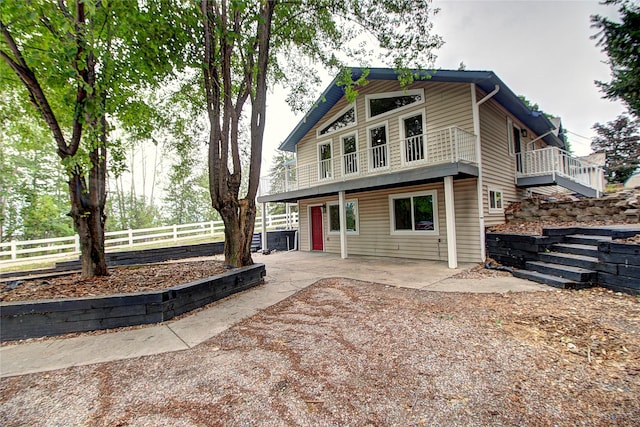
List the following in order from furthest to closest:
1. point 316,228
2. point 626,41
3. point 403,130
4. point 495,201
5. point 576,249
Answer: point 316,228
point 403,130
point 495,201
point 576,249
point 626,41

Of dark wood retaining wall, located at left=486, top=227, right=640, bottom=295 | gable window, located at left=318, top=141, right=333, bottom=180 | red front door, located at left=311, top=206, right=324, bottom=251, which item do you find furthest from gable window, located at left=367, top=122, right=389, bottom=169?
dark wood retaining wall, located at left=486, top=227, right=640, bottom=295

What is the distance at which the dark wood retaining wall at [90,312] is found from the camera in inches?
140

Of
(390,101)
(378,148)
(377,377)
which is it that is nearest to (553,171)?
(378,148)

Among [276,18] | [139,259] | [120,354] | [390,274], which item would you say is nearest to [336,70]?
[276,18]

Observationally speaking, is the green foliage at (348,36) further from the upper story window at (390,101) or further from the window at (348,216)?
the window at (348,216)

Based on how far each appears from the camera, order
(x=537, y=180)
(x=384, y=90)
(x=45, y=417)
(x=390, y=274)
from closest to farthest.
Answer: (x=45, y=417) < (x=390, y=274) < (x=537, y=180) < (x=384, y=90)

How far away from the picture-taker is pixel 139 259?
10.4 metres

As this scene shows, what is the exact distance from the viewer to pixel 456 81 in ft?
25.8

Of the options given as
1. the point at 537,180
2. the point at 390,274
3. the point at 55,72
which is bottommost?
the point at 390,274

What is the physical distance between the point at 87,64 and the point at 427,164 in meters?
8.41

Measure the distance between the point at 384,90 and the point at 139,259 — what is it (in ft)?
36.6

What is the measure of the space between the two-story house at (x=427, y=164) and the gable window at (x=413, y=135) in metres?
0.03

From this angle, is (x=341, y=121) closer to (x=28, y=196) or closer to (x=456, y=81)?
(x=456, y=81)

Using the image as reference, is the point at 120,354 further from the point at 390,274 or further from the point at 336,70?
the point at 336,70
